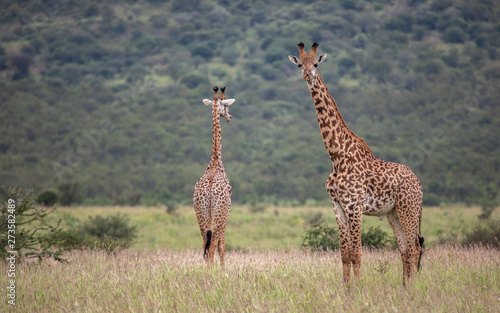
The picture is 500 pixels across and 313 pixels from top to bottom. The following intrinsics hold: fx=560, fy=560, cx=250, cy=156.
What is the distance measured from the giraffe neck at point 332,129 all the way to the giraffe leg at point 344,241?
0.66m

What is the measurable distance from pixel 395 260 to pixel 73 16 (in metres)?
112

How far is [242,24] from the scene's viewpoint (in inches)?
4417

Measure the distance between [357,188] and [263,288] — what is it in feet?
5.58

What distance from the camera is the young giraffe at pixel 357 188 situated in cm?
695

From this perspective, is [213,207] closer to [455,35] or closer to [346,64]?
[346,64]

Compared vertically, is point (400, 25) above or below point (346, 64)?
above

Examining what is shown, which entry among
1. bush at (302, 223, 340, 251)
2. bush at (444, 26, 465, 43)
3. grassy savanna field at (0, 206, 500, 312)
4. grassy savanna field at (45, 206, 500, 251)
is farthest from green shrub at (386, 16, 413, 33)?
grassy savanna field at (0, 206, 500, 312)

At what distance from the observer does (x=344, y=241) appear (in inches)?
277

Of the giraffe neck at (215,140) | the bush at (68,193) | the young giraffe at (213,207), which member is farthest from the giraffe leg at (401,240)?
the bush at (68,193)

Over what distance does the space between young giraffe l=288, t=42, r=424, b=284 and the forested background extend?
27.2 m

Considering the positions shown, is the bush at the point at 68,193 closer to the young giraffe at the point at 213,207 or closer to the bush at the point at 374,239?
the bush at the point at 374,239

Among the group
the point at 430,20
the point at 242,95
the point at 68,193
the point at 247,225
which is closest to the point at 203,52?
the point at 242,95

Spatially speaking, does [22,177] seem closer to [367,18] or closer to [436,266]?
[436,266]

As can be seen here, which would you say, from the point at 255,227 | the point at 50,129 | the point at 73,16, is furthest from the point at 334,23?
the point at 255,227
